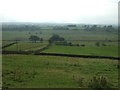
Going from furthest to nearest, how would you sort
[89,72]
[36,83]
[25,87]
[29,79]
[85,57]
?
[85,57]
[89,72]
[29,79]
[36,83]
[25,87]

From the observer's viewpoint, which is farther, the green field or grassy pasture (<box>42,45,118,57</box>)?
grassy pasture (<box>42,45,118,57</box>)

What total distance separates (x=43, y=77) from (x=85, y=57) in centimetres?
801

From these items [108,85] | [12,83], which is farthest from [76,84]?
[12,83]

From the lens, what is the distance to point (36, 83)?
8891mm

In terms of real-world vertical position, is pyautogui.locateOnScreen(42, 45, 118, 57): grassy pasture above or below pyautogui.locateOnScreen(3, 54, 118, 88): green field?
above

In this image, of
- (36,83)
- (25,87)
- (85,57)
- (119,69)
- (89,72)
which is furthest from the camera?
(85,57)

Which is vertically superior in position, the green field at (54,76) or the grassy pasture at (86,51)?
the grassy pasture at (86,51)

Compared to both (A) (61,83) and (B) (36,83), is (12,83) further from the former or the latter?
(A) (61,83)

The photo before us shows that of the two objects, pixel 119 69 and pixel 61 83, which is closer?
pixel 61 83

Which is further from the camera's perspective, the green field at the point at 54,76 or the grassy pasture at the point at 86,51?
the grassy pasture at the point at 86,51

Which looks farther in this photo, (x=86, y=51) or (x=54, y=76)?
(x=86, y=51)

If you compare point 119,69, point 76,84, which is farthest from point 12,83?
point 119,69

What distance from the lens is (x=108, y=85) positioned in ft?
27.6

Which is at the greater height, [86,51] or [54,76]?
[86,51]
